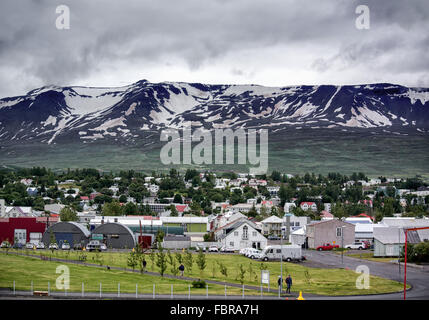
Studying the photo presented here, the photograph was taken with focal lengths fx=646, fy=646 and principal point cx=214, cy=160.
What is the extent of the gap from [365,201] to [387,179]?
65.2 metres

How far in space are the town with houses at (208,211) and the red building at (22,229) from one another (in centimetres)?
10

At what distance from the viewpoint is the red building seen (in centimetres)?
5966

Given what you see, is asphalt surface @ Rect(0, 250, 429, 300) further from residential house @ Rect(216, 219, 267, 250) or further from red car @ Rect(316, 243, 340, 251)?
residential house @ Rect(216, 219, 267, 250)

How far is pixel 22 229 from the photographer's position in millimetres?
60125

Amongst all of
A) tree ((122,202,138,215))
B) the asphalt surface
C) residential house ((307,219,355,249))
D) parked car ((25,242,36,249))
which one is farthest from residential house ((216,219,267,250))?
tree ((122,202,138,215))

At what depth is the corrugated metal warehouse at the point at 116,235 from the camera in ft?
188

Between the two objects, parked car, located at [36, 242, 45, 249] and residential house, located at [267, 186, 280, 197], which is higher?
residential house, located at [267, 186, 280, 197]

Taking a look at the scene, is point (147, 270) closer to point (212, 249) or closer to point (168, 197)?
point (212, 249)

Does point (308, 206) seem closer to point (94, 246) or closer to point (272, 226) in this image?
point (272, 226)

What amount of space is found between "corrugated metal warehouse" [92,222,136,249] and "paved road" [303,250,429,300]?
15844 millimetres

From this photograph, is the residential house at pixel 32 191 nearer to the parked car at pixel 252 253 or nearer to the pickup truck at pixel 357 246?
the pickup truck at pixel 357 246

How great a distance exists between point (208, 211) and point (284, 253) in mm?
72366
